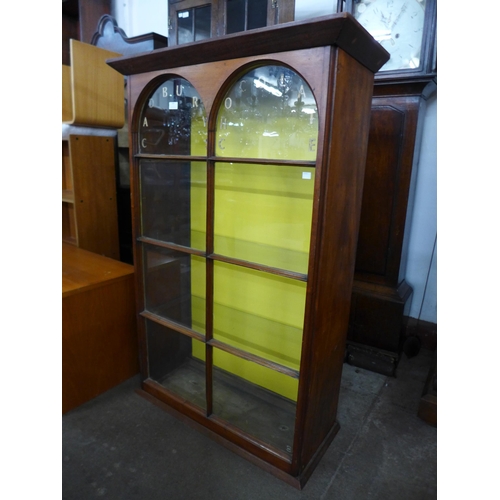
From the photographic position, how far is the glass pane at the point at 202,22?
170 centimetres

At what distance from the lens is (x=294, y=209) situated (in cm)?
135

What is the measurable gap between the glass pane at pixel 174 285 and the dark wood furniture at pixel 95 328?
17 centimetres

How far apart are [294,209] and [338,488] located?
1.01 m

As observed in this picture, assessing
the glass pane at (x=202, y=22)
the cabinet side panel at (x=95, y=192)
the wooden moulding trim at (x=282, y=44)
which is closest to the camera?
the wooden moulding trim at (x=282, y=44)

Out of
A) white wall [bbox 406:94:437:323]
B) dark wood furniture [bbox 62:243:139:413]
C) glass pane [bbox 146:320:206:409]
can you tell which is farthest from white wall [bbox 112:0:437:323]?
dark wood furniture [bbox 62:243:139:413]

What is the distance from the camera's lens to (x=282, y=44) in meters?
1.04

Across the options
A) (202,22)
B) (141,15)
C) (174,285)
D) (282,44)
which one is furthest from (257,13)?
(141,15)

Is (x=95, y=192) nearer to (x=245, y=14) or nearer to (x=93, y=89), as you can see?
(x=93, y=89)

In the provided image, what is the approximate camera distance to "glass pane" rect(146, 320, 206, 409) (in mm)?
1729

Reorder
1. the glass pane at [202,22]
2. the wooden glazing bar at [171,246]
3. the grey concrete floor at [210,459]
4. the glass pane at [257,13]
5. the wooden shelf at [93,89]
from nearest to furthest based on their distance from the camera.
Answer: the grey concrete floor at [210,459] → the wooden glazing bar at [171,246] → the glass pane at [257,13] → the glass pane at [202,22] → the wooden shelf at [93,89]

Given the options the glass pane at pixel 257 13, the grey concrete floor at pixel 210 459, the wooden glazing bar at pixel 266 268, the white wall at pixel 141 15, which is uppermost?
the white wall at pixel 141 15

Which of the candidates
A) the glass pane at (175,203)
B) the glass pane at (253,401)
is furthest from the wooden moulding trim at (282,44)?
the glass pane at (253,401)

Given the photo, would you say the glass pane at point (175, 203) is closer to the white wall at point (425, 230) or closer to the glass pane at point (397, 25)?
the glass pane at point (397, 25)

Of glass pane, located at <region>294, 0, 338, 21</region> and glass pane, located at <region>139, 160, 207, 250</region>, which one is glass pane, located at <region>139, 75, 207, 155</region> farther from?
glass pane, located at <region>294, 0, 338, 21</region>
